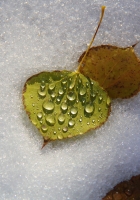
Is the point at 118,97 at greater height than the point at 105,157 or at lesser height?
greater

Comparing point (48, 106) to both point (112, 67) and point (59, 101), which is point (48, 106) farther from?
point (112, 67)

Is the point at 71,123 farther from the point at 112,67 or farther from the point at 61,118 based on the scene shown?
the point at 112,67

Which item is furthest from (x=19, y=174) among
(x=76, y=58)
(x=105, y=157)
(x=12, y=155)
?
(x=76, y=58)

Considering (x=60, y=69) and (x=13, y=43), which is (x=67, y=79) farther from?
(x=13, y=43)

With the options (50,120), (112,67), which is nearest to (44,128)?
(50,120)

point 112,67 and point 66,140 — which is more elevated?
point 112,67

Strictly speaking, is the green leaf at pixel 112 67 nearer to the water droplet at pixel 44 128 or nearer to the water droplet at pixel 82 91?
the water droplet at pixel 82 91
